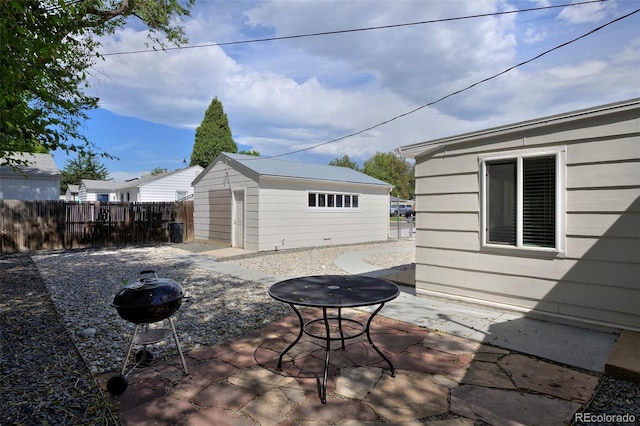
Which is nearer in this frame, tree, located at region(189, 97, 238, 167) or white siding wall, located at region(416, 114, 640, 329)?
white siding wall, located at region(416, 114, 640, 329)

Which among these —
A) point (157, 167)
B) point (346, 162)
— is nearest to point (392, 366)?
point (157, 167)

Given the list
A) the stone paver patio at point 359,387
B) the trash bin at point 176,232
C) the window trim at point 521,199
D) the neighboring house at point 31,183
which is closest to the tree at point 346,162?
the trash bin at point 176,232

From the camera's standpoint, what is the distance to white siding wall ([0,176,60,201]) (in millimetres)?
15071

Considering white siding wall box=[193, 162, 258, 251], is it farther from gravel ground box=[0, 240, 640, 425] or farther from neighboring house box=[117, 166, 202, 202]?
neighboring house box=[117, 166, 202, 202]

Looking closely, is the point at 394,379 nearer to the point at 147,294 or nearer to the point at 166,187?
the point at 147,294

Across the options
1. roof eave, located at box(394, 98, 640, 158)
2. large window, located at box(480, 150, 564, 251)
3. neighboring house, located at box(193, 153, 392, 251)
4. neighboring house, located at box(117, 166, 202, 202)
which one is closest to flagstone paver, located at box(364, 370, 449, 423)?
large window, located at box(480, 150, 564, 251)

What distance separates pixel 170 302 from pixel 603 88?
976cm

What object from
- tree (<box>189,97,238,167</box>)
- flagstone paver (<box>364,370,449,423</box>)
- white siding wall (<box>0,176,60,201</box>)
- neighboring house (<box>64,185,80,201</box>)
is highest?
tree (<box>189,97,238,167</box>)

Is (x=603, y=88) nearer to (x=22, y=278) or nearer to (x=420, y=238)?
(x=420, y=238)

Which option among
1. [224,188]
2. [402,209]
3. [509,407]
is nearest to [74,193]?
[224,188]

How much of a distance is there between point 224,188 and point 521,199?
11.1 metres

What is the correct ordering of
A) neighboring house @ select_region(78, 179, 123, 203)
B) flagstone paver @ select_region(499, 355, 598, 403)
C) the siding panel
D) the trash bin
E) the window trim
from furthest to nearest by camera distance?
neighboring house @ select_region(78, 179, 123, 203), the trash bin, the window trim, the siding panel, flagstone paver @ select_region(499, 355, 598, 403)

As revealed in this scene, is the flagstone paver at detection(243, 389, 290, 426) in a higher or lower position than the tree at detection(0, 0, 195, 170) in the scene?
lower

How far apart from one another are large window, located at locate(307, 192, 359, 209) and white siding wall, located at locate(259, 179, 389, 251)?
152 mm
